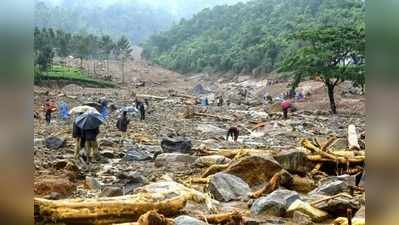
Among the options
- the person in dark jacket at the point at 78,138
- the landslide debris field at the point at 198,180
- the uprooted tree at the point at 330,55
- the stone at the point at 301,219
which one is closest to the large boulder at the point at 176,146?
the landslide debris field at the point at 198,180

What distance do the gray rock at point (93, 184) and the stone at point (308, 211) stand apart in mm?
3276

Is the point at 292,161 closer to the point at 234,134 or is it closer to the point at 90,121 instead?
the point at 90,121

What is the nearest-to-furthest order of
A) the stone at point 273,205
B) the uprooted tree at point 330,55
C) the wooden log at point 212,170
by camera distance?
the stone at point 273,205, the wooden log at point 212,170, the uprooted tree at point 330,55

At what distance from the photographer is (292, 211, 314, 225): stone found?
19.6ft

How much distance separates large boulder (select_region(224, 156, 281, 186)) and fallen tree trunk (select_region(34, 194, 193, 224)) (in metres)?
2.59

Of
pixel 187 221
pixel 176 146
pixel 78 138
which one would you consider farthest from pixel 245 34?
pixel 187 221

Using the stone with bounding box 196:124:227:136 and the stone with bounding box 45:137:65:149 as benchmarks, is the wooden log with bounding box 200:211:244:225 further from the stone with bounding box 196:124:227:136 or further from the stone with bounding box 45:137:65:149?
the stone with bounding box 196:124:227:136

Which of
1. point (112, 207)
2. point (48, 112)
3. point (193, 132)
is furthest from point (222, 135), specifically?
point (112, 207)

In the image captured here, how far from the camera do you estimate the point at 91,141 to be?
10430mm

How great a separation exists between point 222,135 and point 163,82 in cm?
3664

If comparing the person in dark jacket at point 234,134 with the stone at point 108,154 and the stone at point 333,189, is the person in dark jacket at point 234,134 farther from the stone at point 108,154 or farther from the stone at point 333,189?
the stone at point 333,189

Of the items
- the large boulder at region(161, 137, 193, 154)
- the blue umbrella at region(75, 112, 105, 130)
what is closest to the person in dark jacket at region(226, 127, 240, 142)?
→ the large boulder at region(161, 137, 193, 154)

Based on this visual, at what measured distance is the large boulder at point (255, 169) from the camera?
8.23 meters
